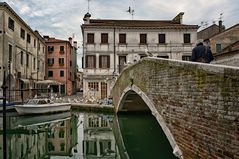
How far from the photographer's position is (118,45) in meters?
23.1

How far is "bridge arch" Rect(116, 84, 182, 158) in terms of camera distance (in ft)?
20.3

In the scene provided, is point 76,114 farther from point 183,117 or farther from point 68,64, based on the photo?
point 68,64

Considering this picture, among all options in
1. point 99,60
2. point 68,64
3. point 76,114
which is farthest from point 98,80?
point 68,64

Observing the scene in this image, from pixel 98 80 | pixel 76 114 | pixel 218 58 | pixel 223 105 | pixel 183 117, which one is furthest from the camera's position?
pixel 98 80

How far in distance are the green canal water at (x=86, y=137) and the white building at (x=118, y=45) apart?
6230 mm

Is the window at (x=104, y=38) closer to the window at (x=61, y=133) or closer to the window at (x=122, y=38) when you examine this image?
the window at (x=122, y=38)

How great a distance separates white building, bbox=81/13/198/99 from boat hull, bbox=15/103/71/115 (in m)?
4.57

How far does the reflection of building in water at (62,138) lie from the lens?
9110mm

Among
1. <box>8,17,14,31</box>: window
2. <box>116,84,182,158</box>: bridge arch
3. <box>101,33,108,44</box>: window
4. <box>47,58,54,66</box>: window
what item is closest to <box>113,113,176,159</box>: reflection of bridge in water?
<box>116,84,182,158</box>: bridge arch

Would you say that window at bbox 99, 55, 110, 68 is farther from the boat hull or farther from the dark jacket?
the dark jacket

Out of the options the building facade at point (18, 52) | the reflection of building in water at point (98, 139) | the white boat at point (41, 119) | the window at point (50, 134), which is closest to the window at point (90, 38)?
the building facade at point (18, 52)

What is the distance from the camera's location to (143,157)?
7801 millimetres

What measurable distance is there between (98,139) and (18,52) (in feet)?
46.0

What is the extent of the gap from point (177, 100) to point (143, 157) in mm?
2632
